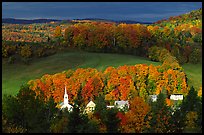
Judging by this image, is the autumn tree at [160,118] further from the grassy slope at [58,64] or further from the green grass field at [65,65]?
→ the grassy slope at [58,64]

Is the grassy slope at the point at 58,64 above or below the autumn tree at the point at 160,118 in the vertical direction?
above

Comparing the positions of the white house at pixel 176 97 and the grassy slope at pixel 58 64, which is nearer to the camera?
the white house at pixel 176 97

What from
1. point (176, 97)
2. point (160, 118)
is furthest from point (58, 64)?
point (160, 118)

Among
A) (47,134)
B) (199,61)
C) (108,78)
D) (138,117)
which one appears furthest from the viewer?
(199,61)

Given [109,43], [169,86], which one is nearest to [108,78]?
[169,86]

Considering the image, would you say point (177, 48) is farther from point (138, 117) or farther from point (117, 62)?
point (138, 117)

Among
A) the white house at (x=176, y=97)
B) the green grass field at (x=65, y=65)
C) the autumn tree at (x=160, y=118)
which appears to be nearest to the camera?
the autumn tree at (x=160, y=118)

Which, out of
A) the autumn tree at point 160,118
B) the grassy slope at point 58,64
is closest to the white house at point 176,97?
the grassy slope at point 58,64

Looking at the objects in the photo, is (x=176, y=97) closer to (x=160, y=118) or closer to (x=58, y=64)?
(x=58, y=64)
